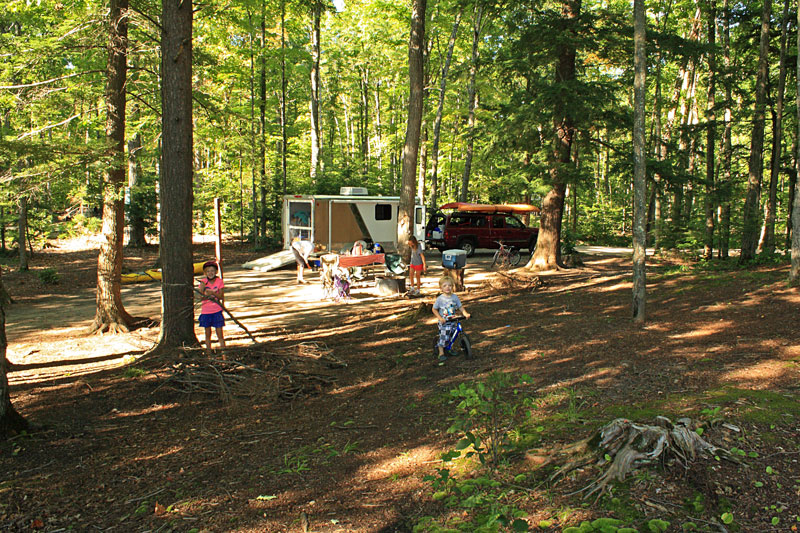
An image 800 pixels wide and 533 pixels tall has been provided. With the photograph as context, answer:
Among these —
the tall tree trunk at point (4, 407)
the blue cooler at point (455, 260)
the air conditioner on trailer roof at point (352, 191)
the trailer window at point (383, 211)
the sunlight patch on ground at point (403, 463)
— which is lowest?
the sunlight patch on ground at point (403, 463)

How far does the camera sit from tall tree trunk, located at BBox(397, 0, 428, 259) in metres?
14.9

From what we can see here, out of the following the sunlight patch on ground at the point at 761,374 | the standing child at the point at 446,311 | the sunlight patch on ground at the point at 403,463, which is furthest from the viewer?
the standing child at the point at 446,311

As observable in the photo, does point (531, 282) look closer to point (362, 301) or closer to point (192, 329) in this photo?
point (362, 301)

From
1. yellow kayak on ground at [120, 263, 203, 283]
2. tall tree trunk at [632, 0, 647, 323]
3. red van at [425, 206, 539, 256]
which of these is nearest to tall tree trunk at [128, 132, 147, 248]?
yellow kayak on ground at [120, 263, 203, 283]

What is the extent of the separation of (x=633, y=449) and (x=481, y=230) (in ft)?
65.9

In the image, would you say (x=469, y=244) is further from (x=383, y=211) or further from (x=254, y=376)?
(x=254, y=376)

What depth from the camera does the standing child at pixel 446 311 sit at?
701 cm

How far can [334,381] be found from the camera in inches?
267

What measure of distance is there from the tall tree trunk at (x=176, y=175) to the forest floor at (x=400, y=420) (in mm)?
726

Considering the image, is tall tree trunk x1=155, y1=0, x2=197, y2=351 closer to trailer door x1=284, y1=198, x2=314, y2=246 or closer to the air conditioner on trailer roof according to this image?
trailer door x1=284, y1=198, x2=314, y2=246

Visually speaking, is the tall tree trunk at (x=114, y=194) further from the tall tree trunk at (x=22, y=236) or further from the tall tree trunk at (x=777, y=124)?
the tall tree trunk at (x=777, y=124)

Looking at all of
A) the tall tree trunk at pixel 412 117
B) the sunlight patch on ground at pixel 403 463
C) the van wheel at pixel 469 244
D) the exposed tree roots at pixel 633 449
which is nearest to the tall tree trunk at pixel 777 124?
the tall tree trunk at pixel 412 117

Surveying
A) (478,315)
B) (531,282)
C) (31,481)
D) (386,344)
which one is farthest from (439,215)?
(31,481)

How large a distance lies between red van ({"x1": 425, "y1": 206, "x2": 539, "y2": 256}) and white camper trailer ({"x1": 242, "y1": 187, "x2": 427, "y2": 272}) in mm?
1240
